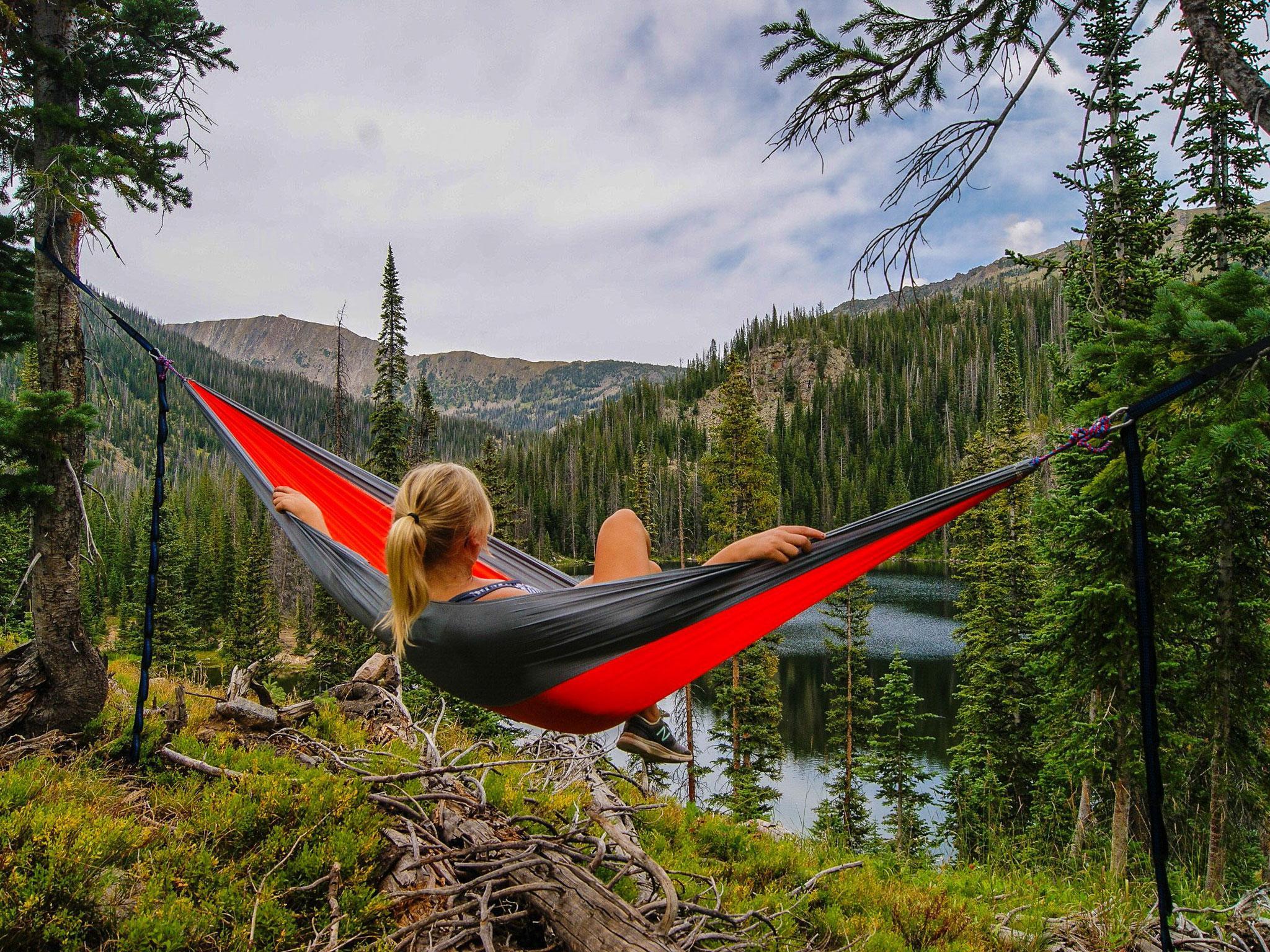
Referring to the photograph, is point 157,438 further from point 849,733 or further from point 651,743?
point 849,733

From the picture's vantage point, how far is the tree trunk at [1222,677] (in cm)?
626

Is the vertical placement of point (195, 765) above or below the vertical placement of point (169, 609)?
above

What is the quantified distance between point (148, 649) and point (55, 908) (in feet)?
4.37

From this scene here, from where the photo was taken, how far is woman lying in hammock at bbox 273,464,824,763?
5.42ft

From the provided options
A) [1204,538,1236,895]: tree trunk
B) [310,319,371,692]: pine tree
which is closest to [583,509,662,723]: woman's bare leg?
[1204,538,1236,895]: tree trunk

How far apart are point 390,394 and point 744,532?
8387 mm

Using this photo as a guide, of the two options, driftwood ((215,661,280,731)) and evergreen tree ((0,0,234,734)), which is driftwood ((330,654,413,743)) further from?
evergreen tree ((0,0,234,734))

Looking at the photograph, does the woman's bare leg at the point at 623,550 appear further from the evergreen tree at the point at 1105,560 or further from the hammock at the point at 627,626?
the evergreen tree at the point at 1105,560

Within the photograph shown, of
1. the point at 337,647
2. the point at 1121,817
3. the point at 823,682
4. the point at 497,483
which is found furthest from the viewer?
the point at 823,682

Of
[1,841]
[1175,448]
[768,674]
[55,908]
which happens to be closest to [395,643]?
[55,908]

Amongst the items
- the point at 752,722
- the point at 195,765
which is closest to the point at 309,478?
the point at 195,765

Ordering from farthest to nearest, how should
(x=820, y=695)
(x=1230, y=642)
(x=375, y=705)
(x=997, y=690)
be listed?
(x=820, y=695) < (x=997, y=690) < (x=1230, y=642) < (x=375, y=705)

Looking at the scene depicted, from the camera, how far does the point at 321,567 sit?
238cm

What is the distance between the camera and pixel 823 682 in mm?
20859
